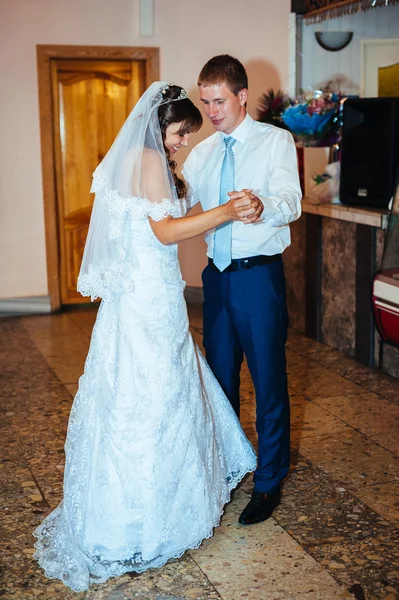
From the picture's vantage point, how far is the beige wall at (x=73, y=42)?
21.5 ft

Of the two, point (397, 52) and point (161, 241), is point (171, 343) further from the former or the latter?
point (397, 52)

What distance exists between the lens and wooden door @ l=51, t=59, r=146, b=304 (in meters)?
6.89

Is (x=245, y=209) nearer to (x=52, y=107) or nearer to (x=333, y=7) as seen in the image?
(x=333, y=7)

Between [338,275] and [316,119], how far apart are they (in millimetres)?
1092

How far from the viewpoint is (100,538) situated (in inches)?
111

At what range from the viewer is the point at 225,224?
3162 mm

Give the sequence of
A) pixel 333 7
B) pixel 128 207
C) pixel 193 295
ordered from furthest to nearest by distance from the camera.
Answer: pixel 193 295, pixel 333 7, pixel 128 207

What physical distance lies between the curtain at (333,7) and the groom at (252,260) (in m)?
2.98

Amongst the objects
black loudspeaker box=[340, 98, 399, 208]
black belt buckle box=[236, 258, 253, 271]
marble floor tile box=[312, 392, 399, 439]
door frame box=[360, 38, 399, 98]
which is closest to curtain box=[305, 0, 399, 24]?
door frame box=[360, 38, 399, 98]

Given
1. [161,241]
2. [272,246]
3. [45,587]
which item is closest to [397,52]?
[272,246]

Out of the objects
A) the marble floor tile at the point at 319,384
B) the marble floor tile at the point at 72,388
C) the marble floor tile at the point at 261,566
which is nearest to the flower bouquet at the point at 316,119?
the marble floor tile at the point at 319,384

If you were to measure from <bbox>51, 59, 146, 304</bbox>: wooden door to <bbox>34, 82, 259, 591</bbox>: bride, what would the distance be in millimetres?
4226

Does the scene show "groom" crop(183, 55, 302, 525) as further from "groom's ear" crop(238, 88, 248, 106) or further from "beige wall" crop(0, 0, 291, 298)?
"beige wall" crop(0, 0, 291, 298)

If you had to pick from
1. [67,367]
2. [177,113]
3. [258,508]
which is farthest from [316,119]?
[258,508]
